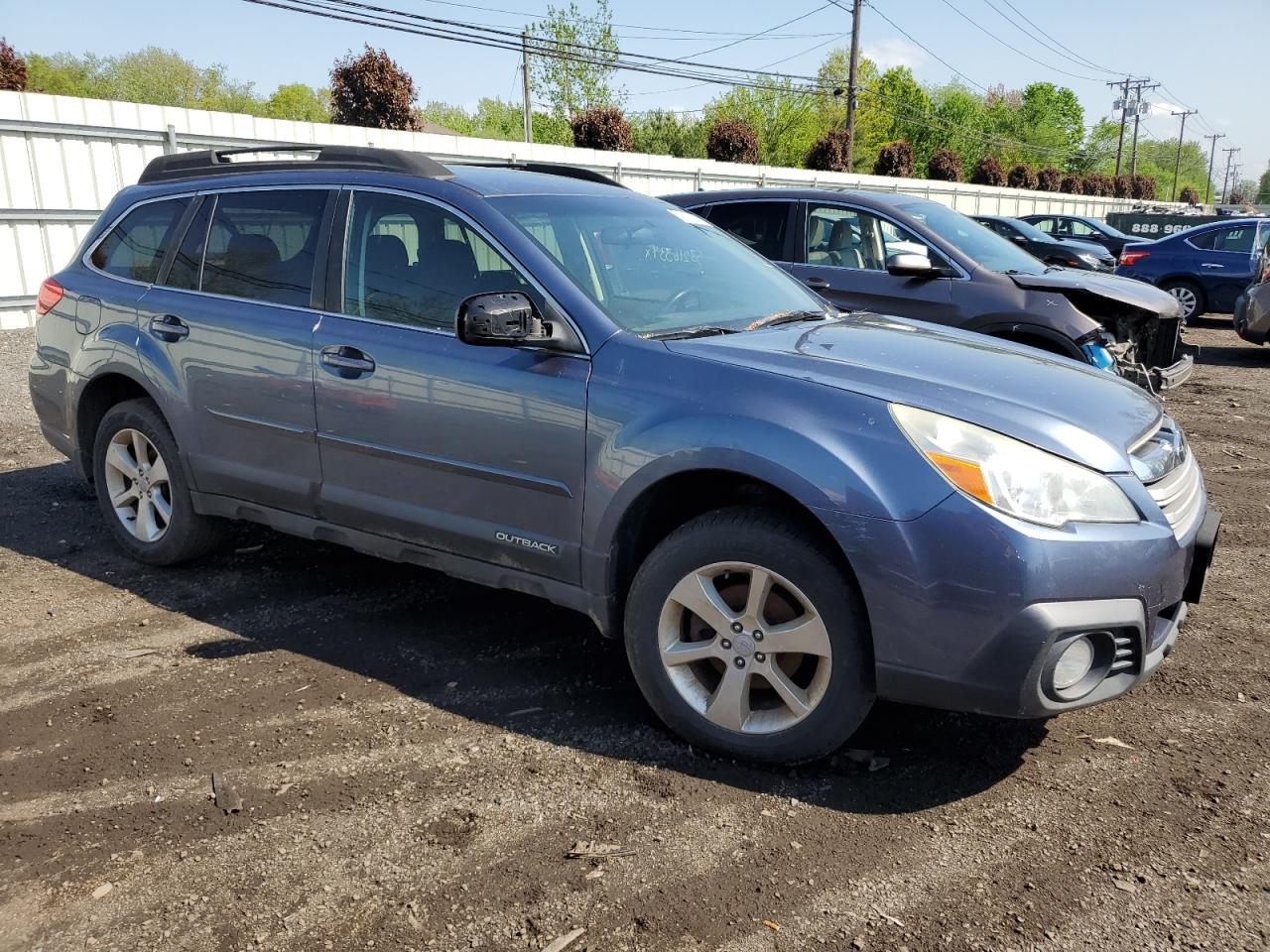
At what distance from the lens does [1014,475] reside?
9.19 ft

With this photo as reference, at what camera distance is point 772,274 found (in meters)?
4.49

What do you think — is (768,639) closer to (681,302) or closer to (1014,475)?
(1014,475)

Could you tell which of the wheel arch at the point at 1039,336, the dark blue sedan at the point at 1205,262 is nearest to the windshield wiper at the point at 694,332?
the wheel arch at the point at 1039,336

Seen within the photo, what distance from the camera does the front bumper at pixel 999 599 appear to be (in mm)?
2727

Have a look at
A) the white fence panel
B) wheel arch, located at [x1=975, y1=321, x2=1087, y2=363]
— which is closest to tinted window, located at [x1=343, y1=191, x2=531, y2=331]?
wheel arch, located at [x1=975, y1=321, x2=1087, y2=363]

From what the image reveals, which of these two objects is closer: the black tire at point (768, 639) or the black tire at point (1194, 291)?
the black tire at point (768, 639)

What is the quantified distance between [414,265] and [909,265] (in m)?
3.98

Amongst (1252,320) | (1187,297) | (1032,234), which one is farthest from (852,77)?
(1252,320)

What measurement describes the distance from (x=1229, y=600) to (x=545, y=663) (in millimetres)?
3126

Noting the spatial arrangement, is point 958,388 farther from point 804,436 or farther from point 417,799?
point 417,799

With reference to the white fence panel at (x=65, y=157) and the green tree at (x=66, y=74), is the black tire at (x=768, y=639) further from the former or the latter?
the green tree at (x=66, y=74)

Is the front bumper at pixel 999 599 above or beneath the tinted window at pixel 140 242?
beneath

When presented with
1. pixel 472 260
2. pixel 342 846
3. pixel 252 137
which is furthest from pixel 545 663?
pixel 252 137

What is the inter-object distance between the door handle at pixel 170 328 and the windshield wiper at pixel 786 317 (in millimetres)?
2555
